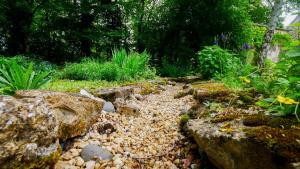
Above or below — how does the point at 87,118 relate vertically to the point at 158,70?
above

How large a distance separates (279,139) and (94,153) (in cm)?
149

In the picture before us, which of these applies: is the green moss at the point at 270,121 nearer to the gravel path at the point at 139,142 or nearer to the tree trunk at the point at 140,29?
the gravel path at the point at 139,142

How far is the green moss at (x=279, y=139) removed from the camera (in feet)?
4.65

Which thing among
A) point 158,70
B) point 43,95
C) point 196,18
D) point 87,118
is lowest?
point 158,70

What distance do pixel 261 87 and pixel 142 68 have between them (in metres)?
4.85

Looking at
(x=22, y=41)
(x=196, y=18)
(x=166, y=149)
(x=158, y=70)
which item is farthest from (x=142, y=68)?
(x=22, y=41)

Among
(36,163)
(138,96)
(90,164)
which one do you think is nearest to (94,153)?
(90,164)

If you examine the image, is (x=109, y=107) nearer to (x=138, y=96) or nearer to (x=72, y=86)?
(x=138, y=96)

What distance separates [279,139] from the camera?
153cm

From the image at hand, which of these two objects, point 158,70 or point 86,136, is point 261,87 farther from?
point 158,70

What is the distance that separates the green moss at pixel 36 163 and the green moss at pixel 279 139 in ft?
4.24

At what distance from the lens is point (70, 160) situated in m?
2.25

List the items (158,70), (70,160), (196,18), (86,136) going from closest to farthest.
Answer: (70,160) < (86,136) < (158,70) < (196,18)

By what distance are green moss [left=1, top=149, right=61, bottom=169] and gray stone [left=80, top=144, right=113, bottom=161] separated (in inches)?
16.2
